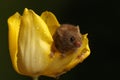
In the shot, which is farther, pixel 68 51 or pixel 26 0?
pixel 26 0

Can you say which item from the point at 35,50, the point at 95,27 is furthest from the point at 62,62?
the point at 95,27

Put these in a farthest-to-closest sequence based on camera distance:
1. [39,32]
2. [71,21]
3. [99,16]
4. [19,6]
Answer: [99,16]
[71,21]
[19,6]
[39,32]

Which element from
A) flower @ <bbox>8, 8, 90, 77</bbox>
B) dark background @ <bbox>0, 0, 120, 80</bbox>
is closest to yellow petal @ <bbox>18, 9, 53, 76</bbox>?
flower @ <bbox>8, 8, 90, 77</bbox>

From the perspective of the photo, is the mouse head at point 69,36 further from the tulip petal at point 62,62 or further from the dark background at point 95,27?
the dark background at point 95,27

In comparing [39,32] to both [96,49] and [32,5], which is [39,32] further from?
[96,49]

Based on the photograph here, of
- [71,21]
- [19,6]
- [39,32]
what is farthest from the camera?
[71,21]

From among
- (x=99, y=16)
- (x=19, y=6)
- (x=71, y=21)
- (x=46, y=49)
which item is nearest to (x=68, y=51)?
(x=46, y=49)

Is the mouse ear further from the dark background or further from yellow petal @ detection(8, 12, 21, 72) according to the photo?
the dark background
